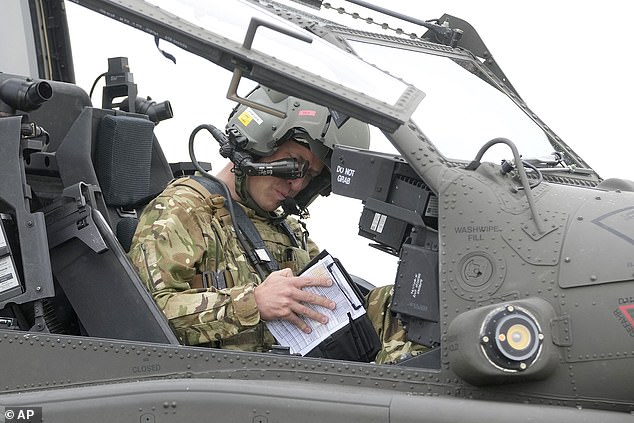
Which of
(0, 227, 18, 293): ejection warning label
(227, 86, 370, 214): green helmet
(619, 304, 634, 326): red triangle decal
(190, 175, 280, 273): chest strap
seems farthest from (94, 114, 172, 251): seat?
(619, 304, 634, 326): red triangle decal

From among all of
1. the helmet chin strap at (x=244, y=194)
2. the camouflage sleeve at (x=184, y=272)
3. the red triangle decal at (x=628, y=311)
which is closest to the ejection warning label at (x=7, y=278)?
the camouflage sleeve at (x=184, y=272)

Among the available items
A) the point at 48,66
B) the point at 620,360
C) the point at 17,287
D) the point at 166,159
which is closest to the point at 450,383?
the point at 620,360

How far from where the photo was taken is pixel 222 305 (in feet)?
12.3

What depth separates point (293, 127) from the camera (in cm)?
423

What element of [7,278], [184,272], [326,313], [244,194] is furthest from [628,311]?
[7,278]

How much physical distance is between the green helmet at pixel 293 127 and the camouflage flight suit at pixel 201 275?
0.93 ft

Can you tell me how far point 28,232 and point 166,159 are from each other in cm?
145

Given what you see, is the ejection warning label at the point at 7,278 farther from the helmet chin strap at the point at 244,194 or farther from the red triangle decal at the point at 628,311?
the red triangle decal at the point at 628,311

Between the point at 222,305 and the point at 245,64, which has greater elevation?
the point at 245,64

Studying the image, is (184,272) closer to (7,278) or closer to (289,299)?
(289,299)

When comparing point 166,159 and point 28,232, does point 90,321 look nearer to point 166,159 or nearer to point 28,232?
point 28,232

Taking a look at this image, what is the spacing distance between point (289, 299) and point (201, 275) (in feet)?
1.68

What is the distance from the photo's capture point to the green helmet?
417 centimetres

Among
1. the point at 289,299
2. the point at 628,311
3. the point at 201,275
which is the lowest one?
the point at 201,275
